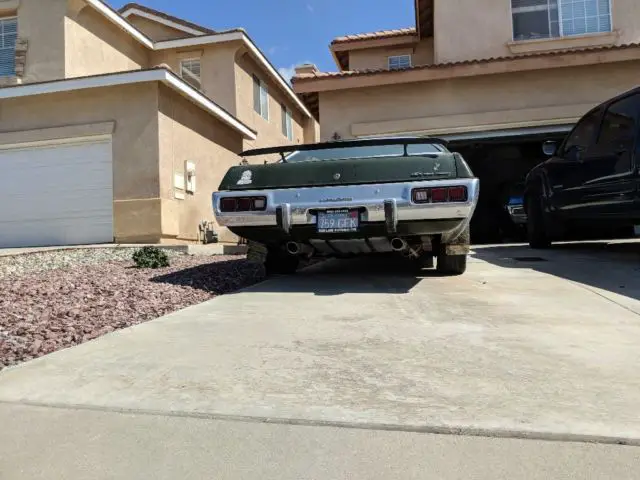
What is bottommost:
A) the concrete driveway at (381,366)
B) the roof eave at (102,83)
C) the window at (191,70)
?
the concrete driveway at (381,366)

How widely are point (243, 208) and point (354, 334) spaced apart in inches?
79.4

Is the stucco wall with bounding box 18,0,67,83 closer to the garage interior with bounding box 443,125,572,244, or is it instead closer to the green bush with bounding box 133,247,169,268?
the green bush with bounding box 133,247,169,268

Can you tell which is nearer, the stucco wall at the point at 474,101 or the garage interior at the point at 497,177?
the stucco wall at the point at 474,101

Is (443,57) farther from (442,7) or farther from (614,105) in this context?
(614,105)

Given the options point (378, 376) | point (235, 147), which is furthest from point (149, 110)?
point (378, 376)

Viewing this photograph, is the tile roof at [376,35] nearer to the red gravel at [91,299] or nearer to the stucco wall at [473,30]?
the stucco wall at [473,30]

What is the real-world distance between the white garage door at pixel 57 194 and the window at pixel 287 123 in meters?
10.8

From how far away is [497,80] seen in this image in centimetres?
1091

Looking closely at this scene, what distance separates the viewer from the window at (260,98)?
57.1ft

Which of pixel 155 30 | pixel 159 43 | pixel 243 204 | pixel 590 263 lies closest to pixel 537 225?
pixel 590 263

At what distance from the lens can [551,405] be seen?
2.16 meters

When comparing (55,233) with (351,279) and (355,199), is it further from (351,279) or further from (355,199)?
(355,199)

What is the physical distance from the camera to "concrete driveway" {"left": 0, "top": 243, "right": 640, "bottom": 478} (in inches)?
83.2

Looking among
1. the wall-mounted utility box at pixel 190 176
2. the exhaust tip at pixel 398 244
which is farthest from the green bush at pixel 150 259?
the wall-mounted utility box at pixel 190 176
